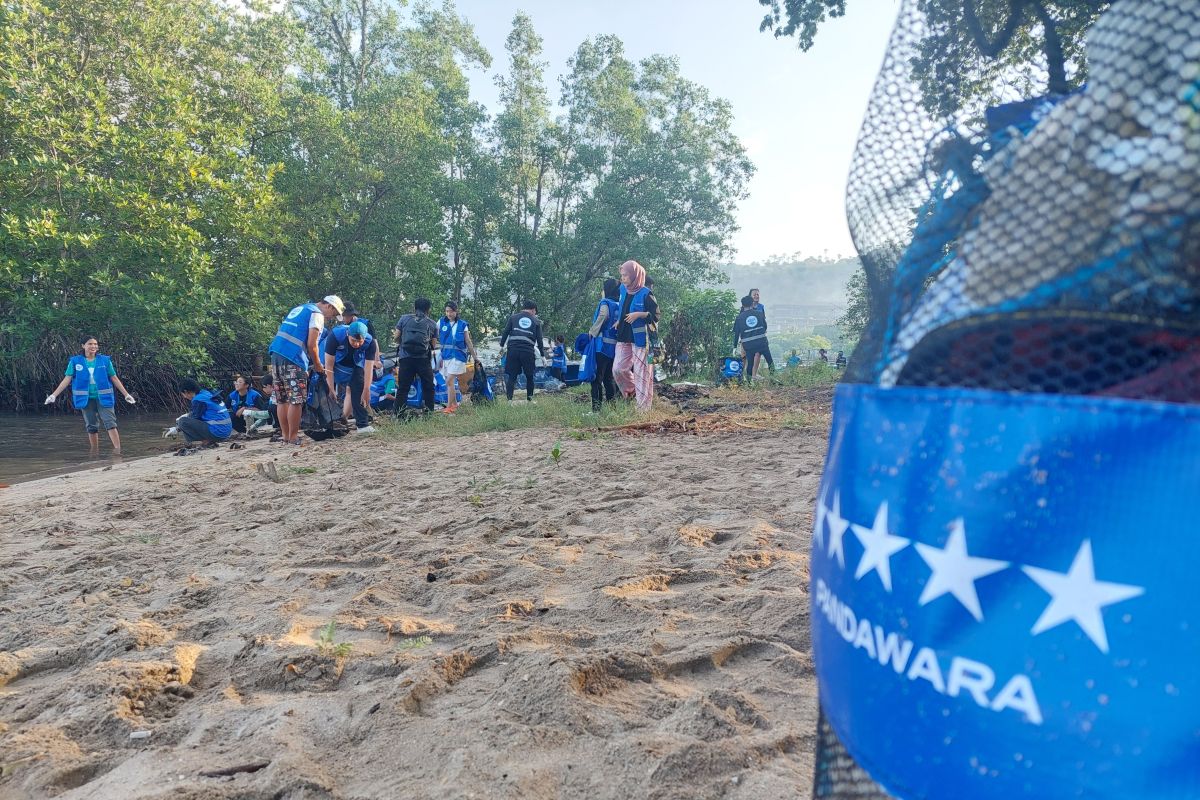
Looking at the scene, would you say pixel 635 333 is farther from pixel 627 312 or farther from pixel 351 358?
pixel 351 358

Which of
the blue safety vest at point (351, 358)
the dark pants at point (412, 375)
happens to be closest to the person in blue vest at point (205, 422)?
the blue safety vest at point (351, 358)

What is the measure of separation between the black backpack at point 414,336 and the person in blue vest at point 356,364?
462 millimetres

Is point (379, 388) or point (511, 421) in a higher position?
point (379, 388)

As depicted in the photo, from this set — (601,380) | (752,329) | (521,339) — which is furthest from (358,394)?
(752,329)

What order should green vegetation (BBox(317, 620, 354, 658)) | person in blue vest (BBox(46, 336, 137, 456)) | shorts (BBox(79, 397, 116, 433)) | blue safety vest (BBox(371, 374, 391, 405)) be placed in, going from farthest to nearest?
blue safety vest (BBox(371, 374, 391, 405)), shorts (BBox(79, 397, 116, 433)), person in blue vest (BBox(46, 336, 137, 456)), green vegetation (BBox(317, 620, 354, 658))

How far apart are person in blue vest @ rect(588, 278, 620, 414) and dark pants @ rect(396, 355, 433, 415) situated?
2.42m

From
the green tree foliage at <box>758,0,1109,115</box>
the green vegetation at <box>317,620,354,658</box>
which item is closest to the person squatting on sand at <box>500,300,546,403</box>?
the green vegetation at <box>317,620,354,658</box>

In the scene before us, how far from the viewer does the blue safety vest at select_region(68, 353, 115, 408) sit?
10.6 meters

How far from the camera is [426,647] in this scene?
8.32 ft

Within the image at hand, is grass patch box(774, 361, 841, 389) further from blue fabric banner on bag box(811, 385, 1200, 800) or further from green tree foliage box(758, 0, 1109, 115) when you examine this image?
blue fabric banner on bag box(811, 385, 1200, 800)

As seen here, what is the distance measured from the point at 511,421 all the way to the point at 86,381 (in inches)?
244

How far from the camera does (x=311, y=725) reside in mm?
2047

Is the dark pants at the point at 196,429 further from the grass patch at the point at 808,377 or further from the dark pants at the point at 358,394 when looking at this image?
the grass patch at the point at 808,377

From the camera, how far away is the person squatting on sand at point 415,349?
408 inches
